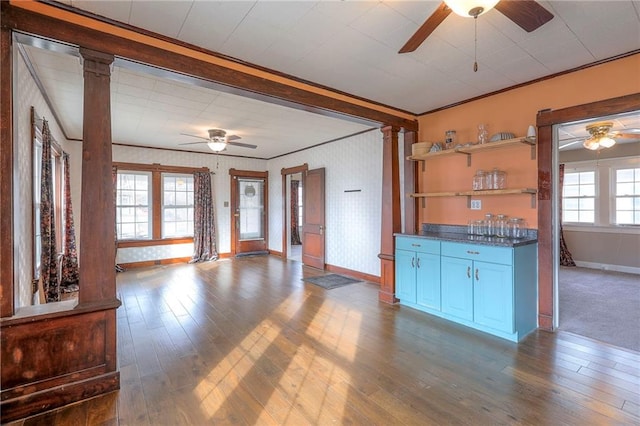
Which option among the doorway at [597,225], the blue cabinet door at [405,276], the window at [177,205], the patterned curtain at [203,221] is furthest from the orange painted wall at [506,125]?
the window at [177,205]

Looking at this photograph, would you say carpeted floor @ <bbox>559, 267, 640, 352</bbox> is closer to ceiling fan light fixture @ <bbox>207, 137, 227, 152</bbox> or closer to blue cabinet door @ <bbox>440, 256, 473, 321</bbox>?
blue cabinet door @ <bbox>440, 256, 473, 321</bbox>

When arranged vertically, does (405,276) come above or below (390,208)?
below

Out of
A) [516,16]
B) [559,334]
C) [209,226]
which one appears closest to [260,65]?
[516,16]

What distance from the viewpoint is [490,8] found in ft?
5.17

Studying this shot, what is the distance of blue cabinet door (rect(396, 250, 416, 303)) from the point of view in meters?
3.90

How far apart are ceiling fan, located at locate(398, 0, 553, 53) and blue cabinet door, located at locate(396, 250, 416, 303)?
262 centimetres

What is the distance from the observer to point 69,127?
199 inches

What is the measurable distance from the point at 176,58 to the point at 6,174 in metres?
1.39

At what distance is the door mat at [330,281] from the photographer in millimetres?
5066

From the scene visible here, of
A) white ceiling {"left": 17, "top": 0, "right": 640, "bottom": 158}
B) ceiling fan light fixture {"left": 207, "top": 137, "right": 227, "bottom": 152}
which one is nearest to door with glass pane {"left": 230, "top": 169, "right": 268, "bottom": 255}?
ceiling fan light fixture {"left": 207, "top": 137, "right": 227, "bottom": 152}

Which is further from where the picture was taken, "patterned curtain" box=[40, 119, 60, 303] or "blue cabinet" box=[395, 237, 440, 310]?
"blue cabinet" box=[395, 237, 440, 310]

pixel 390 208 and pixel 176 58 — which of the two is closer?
pixel 176 58

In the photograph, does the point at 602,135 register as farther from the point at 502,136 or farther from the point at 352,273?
the point at 352,273

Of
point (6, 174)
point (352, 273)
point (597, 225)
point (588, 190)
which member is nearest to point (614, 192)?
point (588, 190)
